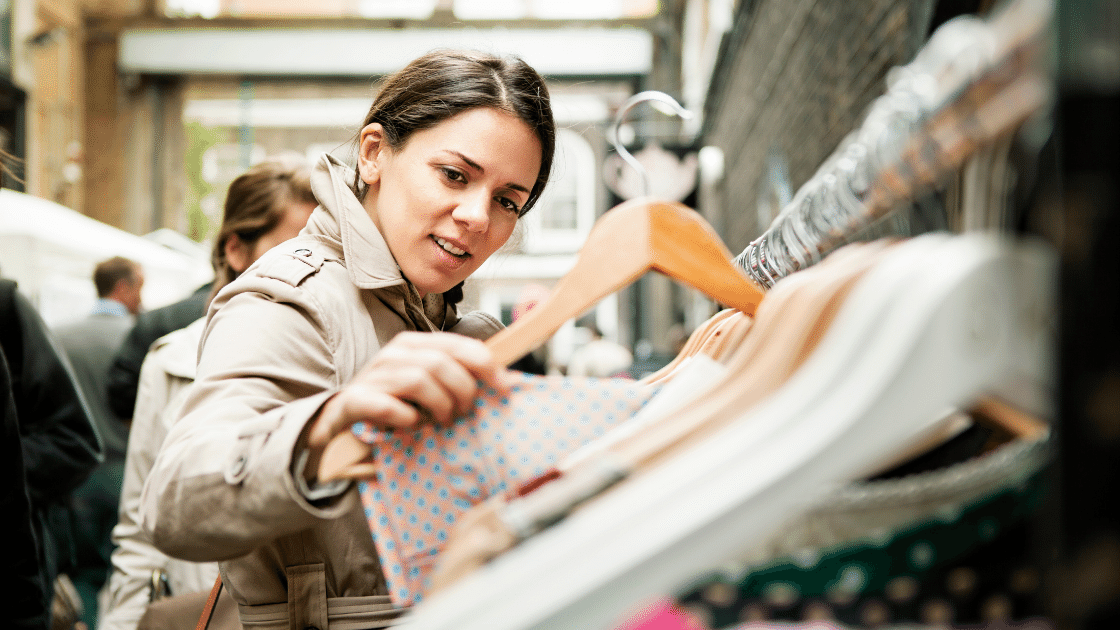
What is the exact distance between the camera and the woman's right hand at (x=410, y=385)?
0.67 m

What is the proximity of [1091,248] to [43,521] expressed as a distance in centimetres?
246

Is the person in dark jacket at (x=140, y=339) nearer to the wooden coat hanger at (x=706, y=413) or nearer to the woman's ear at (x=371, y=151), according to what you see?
the woman's ear at (x=371, y=151)

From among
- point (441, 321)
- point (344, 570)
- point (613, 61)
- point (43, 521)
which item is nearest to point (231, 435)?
point (344, 570)

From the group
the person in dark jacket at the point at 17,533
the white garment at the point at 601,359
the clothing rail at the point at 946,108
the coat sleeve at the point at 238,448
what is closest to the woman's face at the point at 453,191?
the coat sleeve at the point at 238,448

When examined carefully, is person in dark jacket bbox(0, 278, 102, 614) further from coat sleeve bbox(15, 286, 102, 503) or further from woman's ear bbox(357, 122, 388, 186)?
woman's ear bbox(357, 122, 388, 186)

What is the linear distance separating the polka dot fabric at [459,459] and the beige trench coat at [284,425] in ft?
0.16

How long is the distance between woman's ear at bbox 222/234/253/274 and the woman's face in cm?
116

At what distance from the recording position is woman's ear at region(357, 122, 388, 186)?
44.9 inches

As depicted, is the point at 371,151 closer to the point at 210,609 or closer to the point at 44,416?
the point at 210,609

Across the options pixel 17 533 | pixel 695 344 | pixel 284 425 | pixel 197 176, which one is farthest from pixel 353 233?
pixel 197 176

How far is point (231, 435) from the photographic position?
74 cm

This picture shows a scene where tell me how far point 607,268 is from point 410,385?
0.22 meters

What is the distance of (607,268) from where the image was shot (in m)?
0.76

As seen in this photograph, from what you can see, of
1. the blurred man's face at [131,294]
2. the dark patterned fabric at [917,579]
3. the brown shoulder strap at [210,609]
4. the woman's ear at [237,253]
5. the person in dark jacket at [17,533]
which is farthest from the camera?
the blurred man's face at [131,294]
